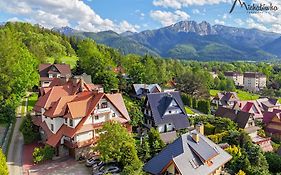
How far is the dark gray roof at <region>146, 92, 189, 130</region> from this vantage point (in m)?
46.4

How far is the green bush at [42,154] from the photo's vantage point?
3259cm

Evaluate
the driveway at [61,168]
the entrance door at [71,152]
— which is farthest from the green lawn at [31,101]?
the driveway at [61,168]

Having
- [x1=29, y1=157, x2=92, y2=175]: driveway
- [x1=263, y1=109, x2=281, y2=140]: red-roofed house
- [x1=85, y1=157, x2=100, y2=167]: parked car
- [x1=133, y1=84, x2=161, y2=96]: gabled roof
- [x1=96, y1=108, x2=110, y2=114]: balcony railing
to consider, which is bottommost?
[x1=263, y1=109, x2=281, y2=140]: red-roofed house

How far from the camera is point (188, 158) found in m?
29.9

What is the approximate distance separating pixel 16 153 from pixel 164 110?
72.2 feet

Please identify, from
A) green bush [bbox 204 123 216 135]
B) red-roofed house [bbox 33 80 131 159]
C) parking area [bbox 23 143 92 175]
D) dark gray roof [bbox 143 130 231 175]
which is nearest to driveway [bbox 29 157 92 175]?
parking area [bbox 23 143 92 175]

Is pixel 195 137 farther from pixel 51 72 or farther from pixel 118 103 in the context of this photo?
pixel 51 72

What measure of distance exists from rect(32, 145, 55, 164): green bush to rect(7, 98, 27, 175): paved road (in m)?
1.85

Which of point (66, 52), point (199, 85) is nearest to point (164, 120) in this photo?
point (199, 85)

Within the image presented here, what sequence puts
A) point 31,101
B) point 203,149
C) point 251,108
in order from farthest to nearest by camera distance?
point 251,108 → point 31,101 → point 203,149

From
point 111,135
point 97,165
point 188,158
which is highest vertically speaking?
point 111,135

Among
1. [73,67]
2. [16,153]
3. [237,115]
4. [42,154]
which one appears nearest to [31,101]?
[16,153]

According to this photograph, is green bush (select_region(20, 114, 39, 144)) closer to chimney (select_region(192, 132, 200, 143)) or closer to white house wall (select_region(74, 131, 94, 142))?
white house wall (select_region(74, 131, 94, 142))

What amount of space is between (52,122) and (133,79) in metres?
37.3
